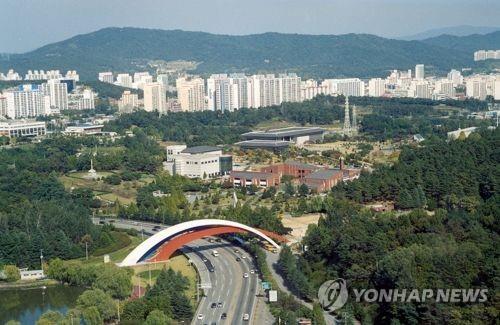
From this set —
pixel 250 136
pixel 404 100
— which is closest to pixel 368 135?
pixel 250 136

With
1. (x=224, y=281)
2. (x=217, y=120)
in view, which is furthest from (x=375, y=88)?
(x=224, y=281)

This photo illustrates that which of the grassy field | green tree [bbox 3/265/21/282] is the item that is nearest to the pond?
green tree [bbox 3/265/21/282]

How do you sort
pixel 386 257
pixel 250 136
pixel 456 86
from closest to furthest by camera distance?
pixel 386 257 < pixel 250 136 < pixel 456 86

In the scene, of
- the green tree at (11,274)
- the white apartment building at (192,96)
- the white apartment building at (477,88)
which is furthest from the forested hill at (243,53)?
the green tree at (11,274)

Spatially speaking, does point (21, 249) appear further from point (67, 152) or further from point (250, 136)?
point (250, 136)

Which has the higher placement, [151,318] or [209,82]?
[209,82]

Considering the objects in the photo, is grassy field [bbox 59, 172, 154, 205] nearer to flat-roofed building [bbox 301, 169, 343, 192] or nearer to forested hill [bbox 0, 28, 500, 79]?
flat-roofed building [bbox 301, 169, 343, 192]

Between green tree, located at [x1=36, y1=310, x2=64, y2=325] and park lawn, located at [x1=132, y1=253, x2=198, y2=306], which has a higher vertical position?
green tree, located at [x1=36, y1=310, x2=64, y2=325]
